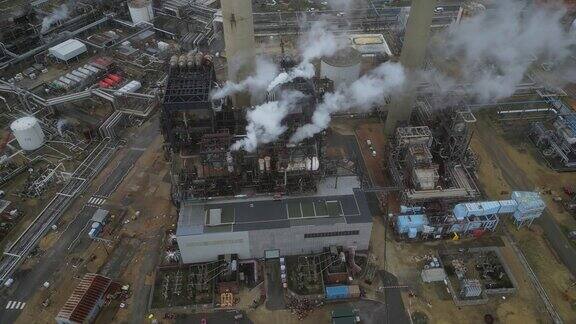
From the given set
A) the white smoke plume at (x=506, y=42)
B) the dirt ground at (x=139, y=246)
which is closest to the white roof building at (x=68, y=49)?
the dirt ground at (x=139, y=246)

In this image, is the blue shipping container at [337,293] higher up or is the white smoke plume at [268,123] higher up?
the white smoke plume at [268,123]

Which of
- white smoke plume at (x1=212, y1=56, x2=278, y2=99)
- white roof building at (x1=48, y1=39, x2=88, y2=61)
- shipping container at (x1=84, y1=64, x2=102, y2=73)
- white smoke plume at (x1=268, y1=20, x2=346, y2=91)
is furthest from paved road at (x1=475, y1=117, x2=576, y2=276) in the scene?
white roof building at (x1=48, y1=39, x2=88, y2=61)

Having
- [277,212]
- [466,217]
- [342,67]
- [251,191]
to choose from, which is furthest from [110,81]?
[466,217]

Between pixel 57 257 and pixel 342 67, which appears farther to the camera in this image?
pixel 342 67

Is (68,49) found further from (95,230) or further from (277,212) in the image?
(277,212)

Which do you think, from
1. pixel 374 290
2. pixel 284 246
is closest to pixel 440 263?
pixel 374 290

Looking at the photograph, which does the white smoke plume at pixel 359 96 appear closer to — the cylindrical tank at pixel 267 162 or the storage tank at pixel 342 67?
the storage tank at pixel 342 67
